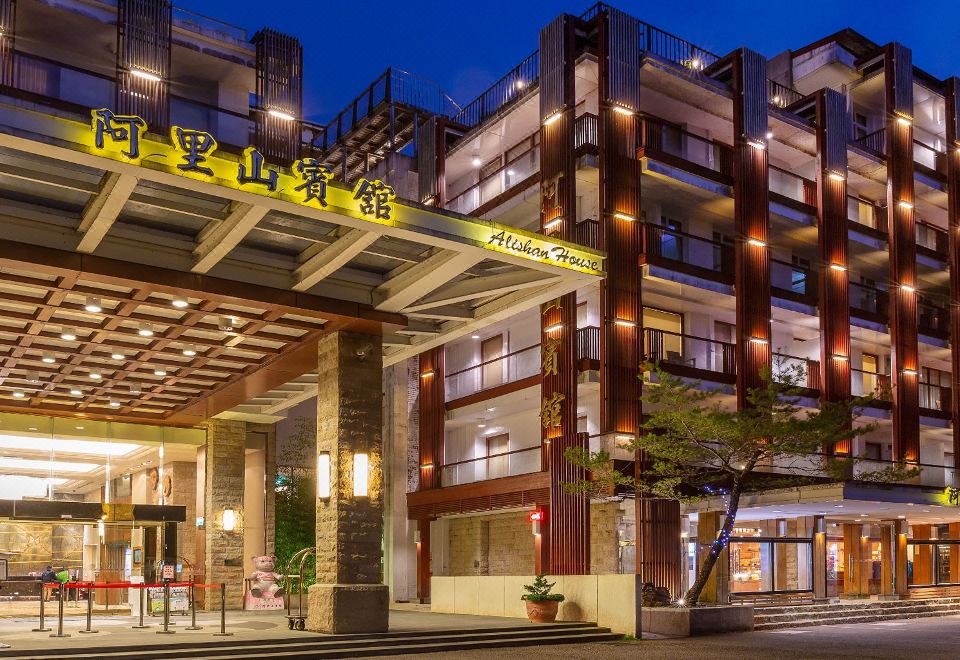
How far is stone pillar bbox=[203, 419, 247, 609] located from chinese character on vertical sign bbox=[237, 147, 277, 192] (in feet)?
48.6

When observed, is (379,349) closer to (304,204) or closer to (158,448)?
(304,204)

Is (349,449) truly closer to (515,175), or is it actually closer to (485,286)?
(485,286)

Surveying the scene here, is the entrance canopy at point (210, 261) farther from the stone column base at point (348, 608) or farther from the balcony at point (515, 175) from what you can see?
the balcony at point (515, 175)

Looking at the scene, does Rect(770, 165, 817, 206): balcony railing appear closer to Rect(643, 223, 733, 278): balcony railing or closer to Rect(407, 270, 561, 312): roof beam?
Rect(643, 223, 733, 278): balcony railing

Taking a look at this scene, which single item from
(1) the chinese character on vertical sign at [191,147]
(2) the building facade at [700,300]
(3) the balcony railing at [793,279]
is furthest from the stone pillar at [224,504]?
(3) the balcony railing at [793,279]

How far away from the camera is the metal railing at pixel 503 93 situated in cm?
3111

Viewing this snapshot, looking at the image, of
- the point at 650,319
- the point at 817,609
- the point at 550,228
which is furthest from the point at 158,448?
the point at 817,609

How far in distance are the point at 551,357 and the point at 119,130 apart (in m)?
16.8

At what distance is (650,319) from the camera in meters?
30.0

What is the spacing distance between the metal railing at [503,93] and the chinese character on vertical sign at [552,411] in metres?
9.16

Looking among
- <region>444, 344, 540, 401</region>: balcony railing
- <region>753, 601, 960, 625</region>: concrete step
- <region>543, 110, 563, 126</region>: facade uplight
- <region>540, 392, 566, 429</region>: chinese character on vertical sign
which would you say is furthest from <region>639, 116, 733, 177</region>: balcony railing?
<region>753, 601, 960, 625</region>: concrete step

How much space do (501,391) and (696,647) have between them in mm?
13336

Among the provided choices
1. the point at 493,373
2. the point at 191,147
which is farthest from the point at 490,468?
the point at 191,147

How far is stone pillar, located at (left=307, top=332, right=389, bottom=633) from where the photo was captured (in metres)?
17.2
